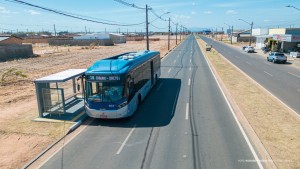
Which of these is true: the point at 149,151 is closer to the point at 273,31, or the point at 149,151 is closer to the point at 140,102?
the point at 140,102

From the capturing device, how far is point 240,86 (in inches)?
886

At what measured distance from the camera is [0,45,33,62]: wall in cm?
4656

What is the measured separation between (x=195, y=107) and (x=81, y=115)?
760 cm

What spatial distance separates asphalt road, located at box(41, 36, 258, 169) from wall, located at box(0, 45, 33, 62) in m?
40.0

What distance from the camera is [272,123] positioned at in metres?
13.5

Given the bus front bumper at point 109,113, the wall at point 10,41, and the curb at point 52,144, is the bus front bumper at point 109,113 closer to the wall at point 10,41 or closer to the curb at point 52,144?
the curb at point 52,144

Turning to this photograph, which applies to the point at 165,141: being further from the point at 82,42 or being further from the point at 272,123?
the point at 82,42

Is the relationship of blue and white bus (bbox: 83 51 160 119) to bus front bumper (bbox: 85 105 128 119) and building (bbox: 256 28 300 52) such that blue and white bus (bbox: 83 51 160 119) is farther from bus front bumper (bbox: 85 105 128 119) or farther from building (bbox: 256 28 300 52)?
building (bbox: 256 28 300 52)

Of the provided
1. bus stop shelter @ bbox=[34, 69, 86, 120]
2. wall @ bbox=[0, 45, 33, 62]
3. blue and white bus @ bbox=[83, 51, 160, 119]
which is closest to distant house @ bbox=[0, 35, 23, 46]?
wall @ bbox=[0, 45, 33, 62]

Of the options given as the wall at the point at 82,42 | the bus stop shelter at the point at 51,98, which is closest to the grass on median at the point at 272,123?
the bus stop shelter at the point at 51,98

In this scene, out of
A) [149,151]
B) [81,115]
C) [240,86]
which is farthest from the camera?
[240,86]

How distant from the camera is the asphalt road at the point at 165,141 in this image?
987 centimetres

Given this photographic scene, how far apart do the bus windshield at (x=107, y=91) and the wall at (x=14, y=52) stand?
132 ft

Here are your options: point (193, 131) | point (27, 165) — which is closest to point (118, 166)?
point (27, 165)
